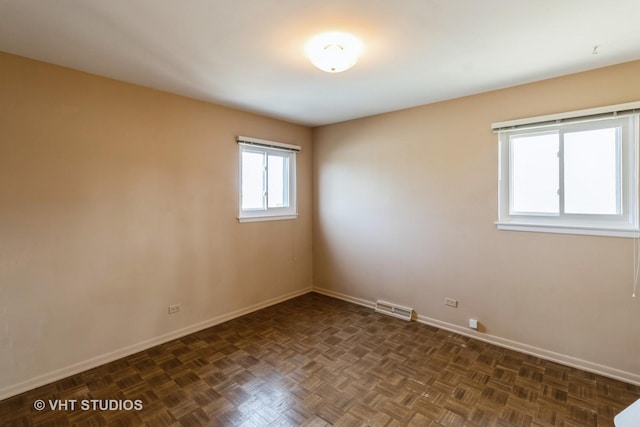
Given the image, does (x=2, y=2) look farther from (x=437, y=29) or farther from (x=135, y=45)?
(x=437, y=29)

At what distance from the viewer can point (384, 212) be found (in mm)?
3854

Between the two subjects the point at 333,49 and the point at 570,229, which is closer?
the point at 333,49

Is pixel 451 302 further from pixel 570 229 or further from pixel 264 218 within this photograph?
pixel 264 218

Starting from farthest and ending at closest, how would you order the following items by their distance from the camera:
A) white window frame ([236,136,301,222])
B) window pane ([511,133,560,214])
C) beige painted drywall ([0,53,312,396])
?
white window frame ([236,136,301,222]), window pane ([511,133,560,214]), beige painted drywall ([0,53,312,396])

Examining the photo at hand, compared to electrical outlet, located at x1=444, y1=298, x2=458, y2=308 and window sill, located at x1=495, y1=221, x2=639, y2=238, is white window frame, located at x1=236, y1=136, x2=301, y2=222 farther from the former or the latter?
window sill, located at x1=495, y1=221, x2=639, y2=238

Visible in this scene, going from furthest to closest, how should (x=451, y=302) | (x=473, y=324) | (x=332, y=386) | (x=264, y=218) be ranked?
(x=264, y=218)
(x=451, y=302)
(x=473, y=324)
(x=332, y=386)

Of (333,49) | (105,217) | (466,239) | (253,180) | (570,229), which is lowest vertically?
(466,239)

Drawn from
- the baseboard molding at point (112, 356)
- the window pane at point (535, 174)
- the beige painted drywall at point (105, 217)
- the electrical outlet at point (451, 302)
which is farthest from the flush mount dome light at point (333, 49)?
the baseboard molding at point (112, 356)

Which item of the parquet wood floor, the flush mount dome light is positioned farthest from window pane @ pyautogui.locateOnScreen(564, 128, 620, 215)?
the flush mount dome light

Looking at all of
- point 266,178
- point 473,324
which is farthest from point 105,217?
point 473,324

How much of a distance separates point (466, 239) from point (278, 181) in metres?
2.57

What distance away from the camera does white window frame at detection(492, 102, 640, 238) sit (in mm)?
2354

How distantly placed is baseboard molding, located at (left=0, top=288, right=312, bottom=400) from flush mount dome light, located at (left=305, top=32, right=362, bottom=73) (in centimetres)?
297

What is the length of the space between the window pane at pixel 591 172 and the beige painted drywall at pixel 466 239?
26cm
